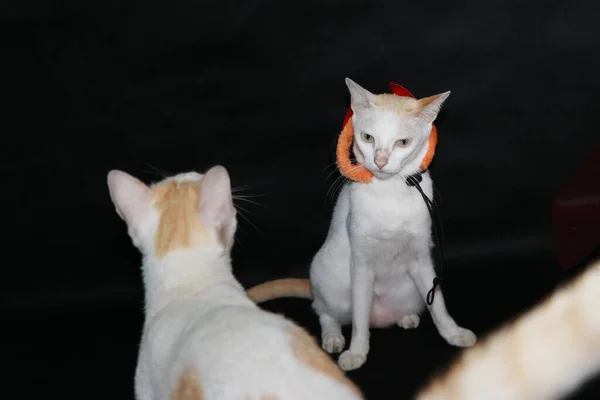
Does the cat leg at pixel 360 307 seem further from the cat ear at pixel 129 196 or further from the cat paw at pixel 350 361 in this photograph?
the cat ear at pixel 129 196

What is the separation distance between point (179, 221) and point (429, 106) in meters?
0.77

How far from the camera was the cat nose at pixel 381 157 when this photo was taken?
2.17 meters

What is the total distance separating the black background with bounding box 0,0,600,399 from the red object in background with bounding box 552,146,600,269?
11cm

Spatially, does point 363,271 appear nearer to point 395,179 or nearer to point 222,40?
point 395,179

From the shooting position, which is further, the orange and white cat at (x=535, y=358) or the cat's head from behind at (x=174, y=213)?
the orange and white cat at (x=535, y=358)

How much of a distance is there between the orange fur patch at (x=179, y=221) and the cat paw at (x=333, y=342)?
0.75 metres

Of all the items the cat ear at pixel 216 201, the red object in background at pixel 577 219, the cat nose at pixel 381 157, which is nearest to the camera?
the cat ear at pixel 216 201

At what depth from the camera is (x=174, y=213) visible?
1.88m

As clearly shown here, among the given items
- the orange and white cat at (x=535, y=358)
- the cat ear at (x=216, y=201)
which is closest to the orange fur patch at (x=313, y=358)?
the cat ear at (x=216, y=201)

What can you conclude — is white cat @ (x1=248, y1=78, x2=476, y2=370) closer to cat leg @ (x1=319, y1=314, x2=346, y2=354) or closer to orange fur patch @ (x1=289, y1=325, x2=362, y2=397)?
cat leg @ (x1=319, y1=314, x2=346, y2=354)

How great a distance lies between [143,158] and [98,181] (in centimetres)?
19

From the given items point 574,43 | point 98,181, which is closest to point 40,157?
point 98,181

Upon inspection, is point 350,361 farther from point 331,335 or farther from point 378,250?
point 378,250

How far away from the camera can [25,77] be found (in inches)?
116
